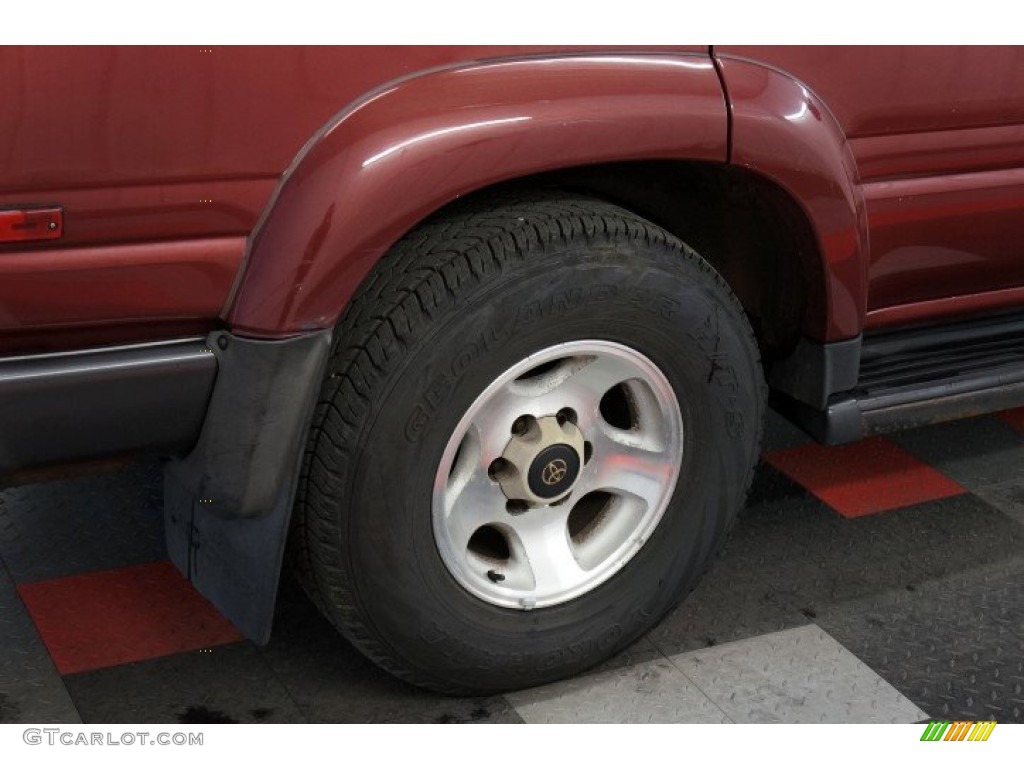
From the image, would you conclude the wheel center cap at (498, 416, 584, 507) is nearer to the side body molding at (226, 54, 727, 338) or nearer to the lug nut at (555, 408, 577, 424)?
the lug nut at (555, 408, 577, 424)

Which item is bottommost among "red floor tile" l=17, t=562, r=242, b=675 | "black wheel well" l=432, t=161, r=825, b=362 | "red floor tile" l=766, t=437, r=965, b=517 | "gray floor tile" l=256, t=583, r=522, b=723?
"red floor tile" l=17, t=562, r=242, b=675

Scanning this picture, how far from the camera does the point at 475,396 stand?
239 cm

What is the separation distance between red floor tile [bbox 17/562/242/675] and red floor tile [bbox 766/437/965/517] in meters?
1.37

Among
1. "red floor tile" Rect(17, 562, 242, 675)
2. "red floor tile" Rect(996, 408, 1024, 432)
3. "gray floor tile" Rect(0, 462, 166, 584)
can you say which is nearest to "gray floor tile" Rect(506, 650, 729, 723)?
"red floor tile" Rect(17, 562, 242, 675)

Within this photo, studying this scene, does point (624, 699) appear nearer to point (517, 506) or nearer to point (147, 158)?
point (517, 506)

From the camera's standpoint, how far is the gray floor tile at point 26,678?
8.34 ft

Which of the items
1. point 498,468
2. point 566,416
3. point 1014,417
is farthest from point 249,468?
point 1014,417

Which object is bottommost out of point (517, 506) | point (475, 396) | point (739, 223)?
point (517, 506)

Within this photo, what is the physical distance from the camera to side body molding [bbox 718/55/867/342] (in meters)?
2.45

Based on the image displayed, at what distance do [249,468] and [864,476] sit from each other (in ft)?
5.64

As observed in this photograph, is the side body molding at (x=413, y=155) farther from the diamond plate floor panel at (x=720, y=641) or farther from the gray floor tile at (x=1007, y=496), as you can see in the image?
the gray floor tile at (x=1007, y=496)

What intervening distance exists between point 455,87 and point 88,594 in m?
1.31
